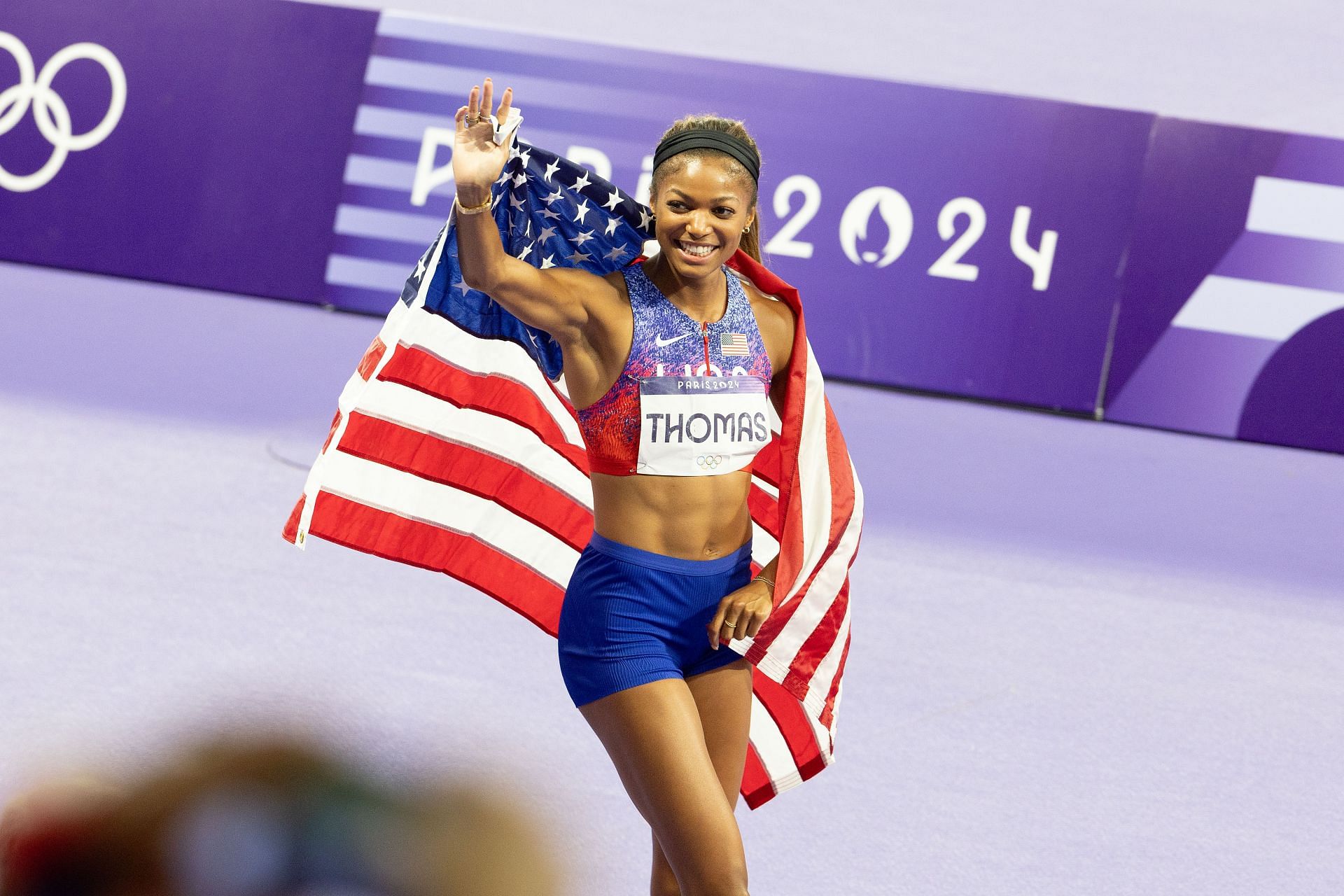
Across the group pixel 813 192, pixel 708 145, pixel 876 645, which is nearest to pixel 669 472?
pixel 708 145

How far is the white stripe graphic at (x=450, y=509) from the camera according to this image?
362cm

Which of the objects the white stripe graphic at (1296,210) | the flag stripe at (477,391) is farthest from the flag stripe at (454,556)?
the white stripe graphic at (1296,210)

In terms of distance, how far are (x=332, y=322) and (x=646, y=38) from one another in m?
7.46

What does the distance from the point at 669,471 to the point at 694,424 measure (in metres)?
0.11

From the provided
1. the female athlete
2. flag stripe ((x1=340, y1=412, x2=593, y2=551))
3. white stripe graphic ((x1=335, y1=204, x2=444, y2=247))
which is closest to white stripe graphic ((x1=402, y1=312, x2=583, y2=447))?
flag stripe ((x1=340, y1=412, x2=593, y2=551))

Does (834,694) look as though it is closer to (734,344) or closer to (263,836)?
(734,344)

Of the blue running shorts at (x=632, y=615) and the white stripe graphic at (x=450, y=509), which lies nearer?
the blue running shorts at (x=632, y=615)

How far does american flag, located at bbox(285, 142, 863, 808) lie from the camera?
3.46m

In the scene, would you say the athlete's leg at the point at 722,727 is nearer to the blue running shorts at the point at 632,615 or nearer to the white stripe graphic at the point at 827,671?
the blue running shorts at the point at 632,615

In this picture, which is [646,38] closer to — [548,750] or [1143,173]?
[1143,173]

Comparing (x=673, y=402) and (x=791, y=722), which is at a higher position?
(x=673, y=402)

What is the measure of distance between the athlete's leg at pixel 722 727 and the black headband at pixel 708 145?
1.02m

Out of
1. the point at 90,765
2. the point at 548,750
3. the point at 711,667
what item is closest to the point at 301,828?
the point at 90,765

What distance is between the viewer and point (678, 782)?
2977 millimetres
